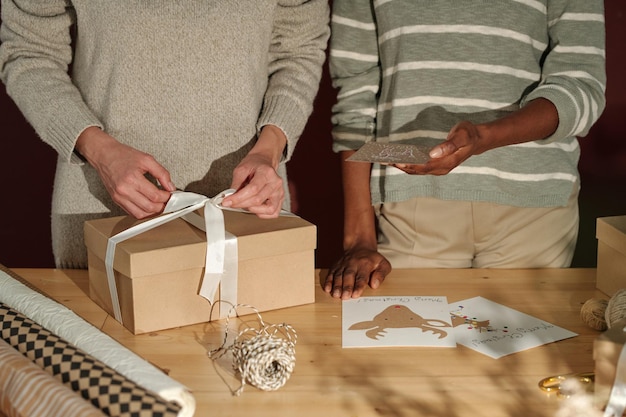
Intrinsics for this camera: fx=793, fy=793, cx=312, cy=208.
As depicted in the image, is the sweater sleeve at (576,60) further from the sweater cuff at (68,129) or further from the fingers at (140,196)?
the sweater cuff at (68,129)

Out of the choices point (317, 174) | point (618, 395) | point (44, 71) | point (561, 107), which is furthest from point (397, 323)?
point (317, 174)

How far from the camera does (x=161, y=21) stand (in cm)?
168

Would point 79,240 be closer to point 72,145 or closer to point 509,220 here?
point 72,145

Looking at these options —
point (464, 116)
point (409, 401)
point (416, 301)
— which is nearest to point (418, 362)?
point (409, 401)

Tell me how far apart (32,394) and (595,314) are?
3.08 feet

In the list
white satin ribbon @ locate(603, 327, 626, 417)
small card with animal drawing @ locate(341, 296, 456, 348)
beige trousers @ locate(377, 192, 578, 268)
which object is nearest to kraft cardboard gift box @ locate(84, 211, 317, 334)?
small card with animal drawing @ locate(341, 296, 456, 348)

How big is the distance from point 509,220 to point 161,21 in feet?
3.03

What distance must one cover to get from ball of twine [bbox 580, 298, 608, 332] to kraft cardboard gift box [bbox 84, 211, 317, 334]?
0.50 meters

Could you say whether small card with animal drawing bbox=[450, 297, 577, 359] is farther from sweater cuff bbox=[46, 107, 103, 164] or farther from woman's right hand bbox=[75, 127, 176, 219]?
sweater cuff bbox=[46, 107, 103, 164]

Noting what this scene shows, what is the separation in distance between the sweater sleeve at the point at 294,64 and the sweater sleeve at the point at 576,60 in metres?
0.50

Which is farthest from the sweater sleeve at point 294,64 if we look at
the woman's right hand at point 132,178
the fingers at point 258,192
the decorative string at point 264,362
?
the decorative string at point 264,362

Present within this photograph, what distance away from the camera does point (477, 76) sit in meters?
1.84

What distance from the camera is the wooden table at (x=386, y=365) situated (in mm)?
1145

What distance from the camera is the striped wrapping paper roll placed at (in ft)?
3.37
